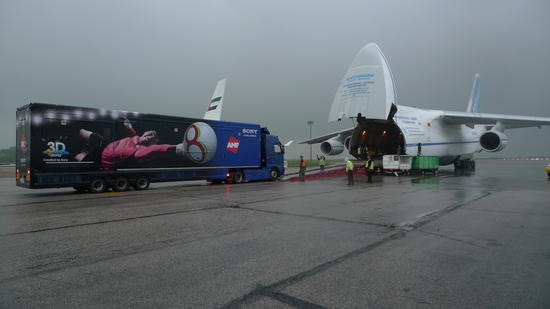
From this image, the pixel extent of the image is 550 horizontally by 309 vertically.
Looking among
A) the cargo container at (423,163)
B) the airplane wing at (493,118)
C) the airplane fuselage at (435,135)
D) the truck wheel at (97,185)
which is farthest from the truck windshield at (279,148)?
the airplane wing at (493,118)

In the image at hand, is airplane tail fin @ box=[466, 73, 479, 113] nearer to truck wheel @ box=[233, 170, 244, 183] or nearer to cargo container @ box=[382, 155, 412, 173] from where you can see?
cargo container @ box=[382, 155, 412, 173]

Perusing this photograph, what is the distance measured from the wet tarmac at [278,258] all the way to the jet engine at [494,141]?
17.8 m

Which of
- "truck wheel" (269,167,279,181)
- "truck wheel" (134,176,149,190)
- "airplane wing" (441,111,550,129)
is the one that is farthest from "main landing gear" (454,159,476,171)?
"truck wheel" (134,176,149,190)

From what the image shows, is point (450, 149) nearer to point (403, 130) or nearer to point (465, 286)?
point (403, 130)

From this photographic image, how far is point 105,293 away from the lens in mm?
3359

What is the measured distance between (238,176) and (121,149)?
21.1 ft

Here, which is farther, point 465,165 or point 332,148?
point 465,165

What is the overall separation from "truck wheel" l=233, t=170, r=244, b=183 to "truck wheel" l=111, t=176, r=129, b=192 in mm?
5726

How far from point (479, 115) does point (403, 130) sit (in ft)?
18.1

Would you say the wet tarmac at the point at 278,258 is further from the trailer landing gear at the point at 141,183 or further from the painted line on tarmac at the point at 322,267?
the trailer landing gear at the point at 141,183

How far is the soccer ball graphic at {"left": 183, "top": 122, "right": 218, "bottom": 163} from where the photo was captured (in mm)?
15977

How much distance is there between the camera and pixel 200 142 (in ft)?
53.5

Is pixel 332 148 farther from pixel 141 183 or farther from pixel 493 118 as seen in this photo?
pixel 141 183

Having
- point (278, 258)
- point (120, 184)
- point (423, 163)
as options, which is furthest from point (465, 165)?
point (278, 258)
